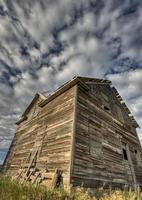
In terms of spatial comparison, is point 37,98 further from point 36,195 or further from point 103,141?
point 36,195

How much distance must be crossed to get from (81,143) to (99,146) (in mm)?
1810

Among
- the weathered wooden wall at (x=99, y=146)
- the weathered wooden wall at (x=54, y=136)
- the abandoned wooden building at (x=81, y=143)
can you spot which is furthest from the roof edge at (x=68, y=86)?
the weathered wooden wall at (x=99, y=146)

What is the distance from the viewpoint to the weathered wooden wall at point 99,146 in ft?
27.4

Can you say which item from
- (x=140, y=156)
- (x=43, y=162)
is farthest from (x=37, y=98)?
(x=140, y=156)

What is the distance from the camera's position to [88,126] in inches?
393

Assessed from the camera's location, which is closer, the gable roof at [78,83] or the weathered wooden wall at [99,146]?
the weathered wooden wall at [99,146]

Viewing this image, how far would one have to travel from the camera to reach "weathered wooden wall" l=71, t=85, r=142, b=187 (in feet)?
27.4

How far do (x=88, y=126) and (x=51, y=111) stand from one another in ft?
11.7

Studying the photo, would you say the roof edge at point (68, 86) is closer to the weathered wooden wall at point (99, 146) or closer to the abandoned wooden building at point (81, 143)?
the abandoned wooden building at point (81, 143)

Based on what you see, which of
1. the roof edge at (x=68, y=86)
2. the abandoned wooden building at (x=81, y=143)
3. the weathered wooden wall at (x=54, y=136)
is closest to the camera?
the abandoned wooden building at (x=81, y=143)

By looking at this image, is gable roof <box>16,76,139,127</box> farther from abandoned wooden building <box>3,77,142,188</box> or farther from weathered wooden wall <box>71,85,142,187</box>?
weathered wooden wall <box>71,85,142,187</box>

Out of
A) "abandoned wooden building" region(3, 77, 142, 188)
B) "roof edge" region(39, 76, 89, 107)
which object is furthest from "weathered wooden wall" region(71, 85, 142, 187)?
"roof edge" region(39, 76, 89, 107)

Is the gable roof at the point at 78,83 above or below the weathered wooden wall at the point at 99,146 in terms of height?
above

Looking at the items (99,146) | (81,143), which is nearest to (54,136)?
(81,143)
